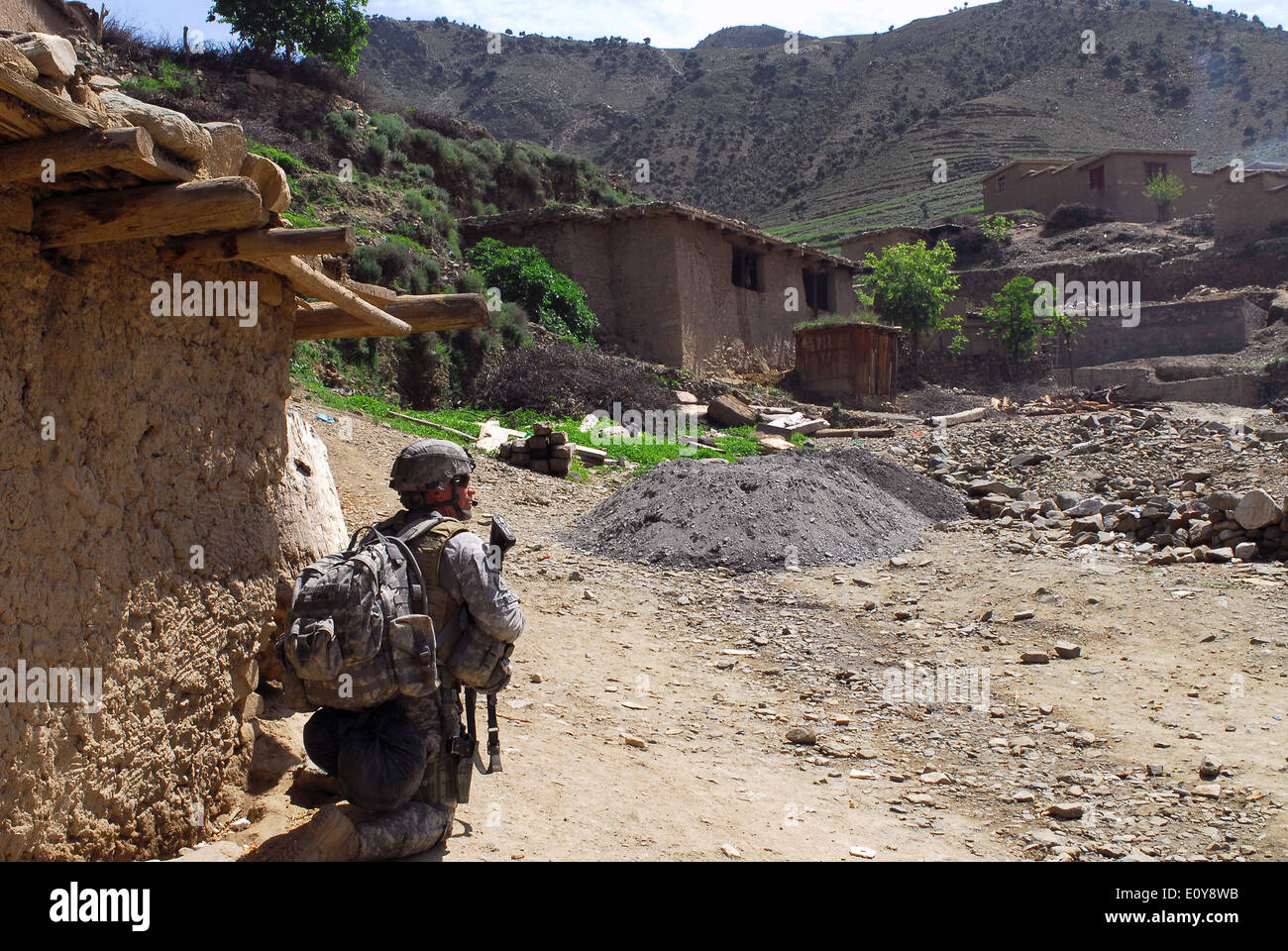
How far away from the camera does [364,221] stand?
1747 centimetres

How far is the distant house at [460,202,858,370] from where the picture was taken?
18875 millimetres

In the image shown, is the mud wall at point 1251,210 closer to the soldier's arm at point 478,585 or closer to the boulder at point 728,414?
the boulder at point 728,414

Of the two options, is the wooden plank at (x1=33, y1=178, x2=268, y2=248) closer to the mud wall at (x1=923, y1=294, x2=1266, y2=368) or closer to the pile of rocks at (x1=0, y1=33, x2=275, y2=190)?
the pile of rocks at (x1=0, y1=33, x2=275, y2=190)

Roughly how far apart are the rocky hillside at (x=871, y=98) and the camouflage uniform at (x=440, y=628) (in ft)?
134

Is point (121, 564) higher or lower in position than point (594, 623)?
higher

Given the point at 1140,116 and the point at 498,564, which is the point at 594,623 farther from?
the point at 1140,116

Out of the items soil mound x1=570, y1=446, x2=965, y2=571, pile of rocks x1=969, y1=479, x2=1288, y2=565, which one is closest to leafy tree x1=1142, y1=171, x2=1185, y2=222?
pile of rocks x1=969, y1=479, x2=1288, y2=565

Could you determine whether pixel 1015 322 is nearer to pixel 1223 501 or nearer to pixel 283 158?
pixel 1223 501

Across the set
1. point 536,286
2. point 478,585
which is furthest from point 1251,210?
point 478,585

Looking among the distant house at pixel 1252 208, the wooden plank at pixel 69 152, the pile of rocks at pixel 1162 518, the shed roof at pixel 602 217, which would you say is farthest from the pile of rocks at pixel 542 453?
the distant house at pixel 1252 208

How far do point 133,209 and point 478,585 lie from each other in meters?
1.61

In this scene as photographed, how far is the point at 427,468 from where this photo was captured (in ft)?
11.9
